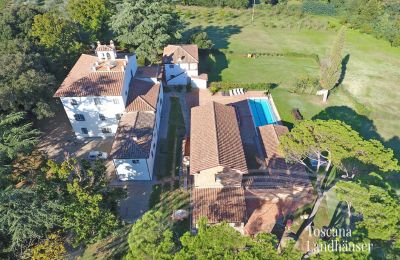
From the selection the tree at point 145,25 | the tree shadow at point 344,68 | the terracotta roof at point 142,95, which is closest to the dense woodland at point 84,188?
the tree shadow at point 344,68

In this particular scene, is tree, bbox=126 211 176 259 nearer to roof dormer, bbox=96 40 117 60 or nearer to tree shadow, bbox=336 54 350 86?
roof dormer, bbox=96 40 117 60

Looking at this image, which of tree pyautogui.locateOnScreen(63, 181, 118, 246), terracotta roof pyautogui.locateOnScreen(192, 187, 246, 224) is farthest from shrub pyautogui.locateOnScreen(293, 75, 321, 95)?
tree pyautogui.locateOnScreen(63, 181, 118, 246)

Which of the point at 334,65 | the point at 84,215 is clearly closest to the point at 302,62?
the point at 334,65

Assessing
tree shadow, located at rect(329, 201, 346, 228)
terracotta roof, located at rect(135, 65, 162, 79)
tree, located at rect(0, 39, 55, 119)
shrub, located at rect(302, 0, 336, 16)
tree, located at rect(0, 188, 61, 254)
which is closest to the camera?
tree, located at rect(0, 188, 61, 254)

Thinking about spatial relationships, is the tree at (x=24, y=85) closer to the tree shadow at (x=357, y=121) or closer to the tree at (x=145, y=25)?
the tree at (x=145, y=25)

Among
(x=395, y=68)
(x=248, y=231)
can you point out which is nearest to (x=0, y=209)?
(x=248, y=231)

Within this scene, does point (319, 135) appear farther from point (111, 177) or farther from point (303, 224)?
point (111, 177)
